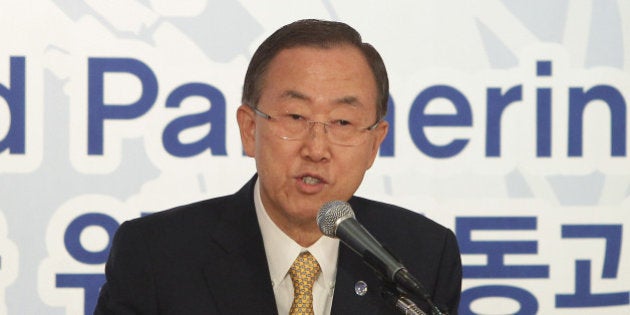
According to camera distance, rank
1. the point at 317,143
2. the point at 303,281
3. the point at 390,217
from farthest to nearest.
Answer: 1. the point at 390,217
2. the point at 303,281
3. the point at 317,143

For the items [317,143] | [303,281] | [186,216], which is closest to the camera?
[317,143]

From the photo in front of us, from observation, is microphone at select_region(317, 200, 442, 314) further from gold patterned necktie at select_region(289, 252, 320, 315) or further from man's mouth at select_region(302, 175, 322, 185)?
gold patterned necktie at select_region(289, 252, 320, 315)

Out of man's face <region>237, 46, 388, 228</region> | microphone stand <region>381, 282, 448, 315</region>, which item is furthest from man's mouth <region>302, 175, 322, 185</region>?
Result: microphone stand <region>381, 282, 448, 315</region>

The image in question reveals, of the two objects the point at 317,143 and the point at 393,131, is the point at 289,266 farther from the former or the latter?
the point at 393,131

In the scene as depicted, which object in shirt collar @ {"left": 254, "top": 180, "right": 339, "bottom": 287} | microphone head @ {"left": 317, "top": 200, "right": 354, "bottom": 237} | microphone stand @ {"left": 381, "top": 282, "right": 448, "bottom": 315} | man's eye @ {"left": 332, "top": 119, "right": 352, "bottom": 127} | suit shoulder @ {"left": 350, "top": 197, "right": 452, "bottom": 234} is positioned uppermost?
man's eye @ {"left": 332, "top": 119, "right": 352, "bottom": 127}

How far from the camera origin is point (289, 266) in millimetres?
2066

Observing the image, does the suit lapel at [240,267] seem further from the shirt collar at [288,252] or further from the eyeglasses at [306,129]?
the eyeglasses at [306,129]

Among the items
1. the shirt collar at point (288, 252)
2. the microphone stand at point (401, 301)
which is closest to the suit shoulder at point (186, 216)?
the shirt collar at point (288, 252)

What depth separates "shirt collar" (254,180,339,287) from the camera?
81.6 inches

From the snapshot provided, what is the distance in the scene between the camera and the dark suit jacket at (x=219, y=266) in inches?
77.7

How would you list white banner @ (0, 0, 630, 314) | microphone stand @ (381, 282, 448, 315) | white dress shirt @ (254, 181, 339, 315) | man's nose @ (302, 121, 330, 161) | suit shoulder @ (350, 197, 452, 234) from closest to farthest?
microphone stand @ (381, 282, 448, 315)
man's nose @ (302, 121, 330, 161)
white dress shirt @ (254, 181, 339, 315)
suit shoulder @ (350, 197, 452, 234)
white banner @ (0, 0, 630, 314)

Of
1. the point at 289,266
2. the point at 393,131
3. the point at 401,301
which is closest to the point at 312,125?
the point at 289,266

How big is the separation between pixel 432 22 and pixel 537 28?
39cm

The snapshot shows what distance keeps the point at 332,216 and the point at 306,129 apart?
1.52ft
